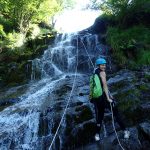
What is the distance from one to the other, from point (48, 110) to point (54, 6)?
15420 millimetres

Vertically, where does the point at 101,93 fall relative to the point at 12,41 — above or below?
above

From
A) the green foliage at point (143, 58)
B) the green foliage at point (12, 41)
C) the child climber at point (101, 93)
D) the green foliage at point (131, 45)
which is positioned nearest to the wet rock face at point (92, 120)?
the child climber at point (101, 93)

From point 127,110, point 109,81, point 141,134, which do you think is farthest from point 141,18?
point 141,134

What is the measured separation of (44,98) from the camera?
1288 cm

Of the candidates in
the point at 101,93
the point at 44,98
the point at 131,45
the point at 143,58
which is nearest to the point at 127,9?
the point at 131,45

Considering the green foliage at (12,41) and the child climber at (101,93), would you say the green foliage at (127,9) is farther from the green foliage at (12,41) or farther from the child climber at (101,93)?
the child climber at (101,93)

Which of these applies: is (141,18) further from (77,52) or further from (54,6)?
(54,6)

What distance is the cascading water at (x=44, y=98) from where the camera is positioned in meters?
9.94

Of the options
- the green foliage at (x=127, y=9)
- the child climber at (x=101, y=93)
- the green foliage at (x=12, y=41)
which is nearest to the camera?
the child climber at (x=101, y=93)

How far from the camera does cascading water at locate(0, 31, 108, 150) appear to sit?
9.94m

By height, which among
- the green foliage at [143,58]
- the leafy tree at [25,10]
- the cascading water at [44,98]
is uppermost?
the leafy tree at [25,10]

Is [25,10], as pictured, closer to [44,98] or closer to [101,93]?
[44,98]

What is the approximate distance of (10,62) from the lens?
19.3 meters

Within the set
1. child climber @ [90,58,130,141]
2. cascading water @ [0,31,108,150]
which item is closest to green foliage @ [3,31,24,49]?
cascading water @ [0,31,108,150]
